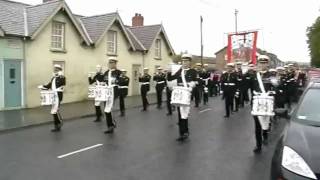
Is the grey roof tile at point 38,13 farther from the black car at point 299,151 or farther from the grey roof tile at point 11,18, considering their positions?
the black car at point 299,151

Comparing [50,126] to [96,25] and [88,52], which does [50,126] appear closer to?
[88,52]

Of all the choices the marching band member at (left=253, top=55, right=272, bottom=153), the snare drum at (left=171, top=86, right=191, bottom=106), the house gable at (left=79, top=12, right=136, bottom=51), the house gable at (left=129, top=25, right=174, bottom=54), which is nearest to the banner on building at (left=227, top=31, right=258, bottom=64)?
the house gable at (left=79, top=12, right=136, bottom=51)

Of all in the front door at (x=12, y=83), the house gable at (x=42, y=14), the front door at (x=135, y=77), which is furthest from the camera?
the front door at (x=135, y=77)

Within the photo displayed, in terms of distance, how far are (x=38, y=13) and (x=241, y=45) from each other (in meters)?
12.4

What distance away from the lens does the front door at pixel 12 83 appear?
22453mm

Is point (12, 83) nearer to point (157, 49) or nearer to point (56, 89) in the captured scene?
point (56, 89)

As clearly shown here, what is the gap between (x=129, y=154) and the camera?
10211 millimetres

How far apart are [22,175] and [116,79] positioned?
5.99 metres

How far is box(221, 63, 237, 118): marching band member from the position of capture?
60.8 feet

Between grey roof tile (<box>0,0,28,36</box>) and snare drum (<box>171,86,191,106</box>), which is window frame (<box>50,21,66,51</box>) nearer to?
grey roof tile (<box>0,0,28,36</box>)

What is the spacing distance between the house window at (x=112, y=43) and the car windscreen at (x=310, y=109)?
982 inches

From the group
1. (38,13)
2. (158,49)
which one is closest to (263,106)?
(38,13)

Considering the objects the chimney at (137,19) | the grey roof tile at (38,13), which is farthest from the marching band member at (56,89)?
the chimney at (137,19)

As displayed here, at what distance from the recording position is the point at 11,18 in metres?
23.8
